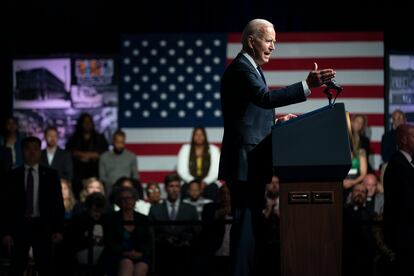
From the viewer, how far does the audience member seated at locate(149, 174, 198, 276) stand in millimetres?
6766

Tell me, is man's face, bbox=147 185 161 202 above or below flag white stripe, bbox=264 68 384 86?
below

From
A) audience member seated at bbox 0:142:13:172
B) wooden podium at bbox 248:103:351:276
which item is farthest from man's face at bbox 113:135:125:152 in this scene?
wooden podium at bbox 248:103:351:276

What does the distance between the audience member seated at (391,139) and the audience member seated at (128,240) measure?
3283mm

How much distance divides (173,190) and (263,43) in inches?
171

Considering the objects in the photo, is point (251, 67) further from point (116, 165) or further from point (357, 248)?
point (116, 165)

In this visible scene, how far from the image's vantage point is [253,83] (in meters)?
4.02

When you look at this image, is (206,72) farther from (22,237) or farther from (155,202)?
(22,237)

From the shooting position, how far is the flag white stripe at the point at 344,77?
1024 cm

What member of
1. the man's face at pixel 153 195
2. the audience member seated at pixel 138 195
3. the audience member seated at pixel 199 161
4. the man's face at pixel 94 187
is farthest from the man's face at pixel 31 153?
the audience member seated at pixel 199 161

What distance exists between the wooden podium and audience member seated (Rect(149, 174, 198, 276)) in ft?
9.20

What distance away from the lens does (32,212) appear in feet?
19.8

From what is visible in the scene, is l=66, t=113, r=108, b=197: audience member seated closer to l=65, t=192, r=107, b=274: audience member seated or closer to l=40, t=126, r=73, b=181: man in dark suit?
l=40, t=126, r=73, b=181: man in dark suit

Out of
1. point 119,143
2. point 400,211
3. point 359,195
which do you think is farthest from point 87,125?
point 400,211

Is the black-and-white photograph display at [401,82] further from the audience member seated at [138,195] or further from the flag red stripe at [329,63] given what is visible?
the audience member seated at [138,195]
